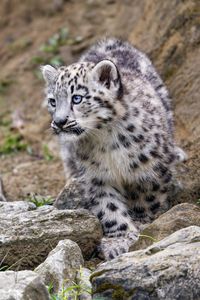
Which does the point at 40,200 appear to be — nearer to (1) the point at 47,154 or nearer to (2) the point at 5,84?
(1) the point at 47,154

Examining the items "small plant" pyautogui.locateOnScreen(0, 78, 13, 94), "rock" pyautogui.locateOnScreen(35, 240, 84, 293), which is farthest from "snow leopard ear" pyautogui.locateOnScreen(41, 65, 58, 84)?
"small plant" pyautogui.locateOnScreen(0, 78, 13, 94)

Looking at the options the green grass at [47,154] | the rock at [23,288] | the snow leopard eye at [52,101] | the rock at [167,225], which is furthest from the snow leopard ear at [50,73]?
the green grass at [47,154]

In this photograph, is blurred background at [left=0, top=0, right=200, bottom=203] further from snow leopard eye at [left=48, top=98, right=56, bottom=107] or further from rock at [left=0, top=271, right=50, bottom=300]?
rock at [left=0, top=271, right=50, bottom=300]

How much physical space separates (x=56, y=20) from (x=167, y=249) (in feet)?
30.2

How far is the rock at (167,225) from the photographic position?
6695 mm

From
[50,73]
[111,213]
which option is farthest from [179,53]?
[111,213]

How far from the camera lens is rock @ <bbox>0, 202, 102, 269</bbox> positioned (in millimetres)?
6949

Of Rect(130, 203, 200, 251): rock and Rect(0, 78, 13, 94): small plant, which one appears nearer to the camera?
Rect(130, 203, 200, 251): rock

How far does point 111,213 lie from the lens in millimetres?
8000

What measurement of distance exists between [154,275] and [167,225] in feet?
3.89

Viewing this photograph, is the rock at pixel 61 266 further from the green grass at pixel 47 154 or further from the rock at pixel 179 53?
the green grass at pixel 47 154

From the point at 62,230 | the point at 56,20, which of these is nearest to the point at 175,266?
the point at 62,230

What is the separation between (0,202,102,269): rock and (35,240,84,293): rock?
0.50m

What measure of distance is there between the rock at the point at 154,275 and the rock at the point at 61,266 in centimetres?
44
